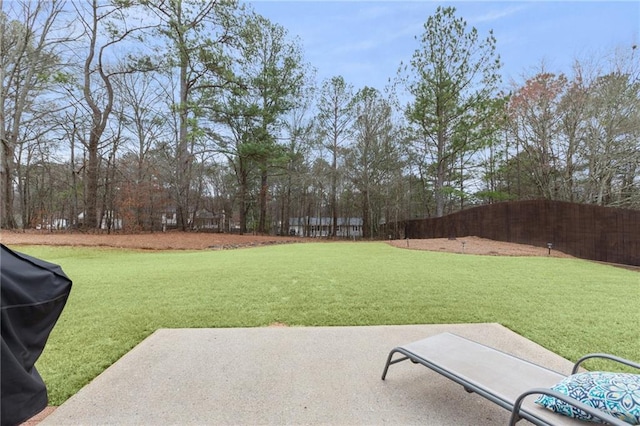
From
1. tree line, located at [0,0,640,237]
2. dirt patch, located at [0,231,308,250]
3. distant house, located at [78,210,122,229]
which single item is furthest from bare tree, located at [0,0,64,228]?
distant house, located at [78,210,122,229]

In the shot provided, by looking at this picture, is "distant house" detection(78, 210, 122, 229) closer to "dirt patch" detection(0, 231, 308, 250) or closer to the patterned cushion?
"dirt patch" detection(0, 231, 308, 250)

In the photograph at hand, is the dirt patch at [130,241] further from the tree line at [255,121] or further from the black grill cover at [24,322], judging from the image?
the black grill cover at [24,322]

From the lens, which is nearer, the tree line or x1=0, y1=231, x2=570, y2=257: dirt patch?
x1=0, y1=231, x2=570, y2=257: dirt patch

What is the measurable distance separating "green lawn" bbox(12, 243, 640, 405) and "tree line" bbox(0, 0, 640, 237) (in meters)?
10.0

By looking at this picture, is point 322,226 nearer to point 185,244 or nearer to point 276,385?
point 185,244

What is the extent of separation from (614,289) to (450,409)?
5199mm

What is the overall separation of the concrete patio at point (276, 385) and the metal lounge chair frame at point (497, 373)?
26 cm

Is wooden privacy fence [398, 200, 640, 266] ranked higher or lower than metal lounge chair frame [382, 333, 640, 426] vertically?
higher

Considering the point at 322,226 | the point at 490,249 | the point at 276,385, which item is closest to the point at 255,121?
the point at 322,226

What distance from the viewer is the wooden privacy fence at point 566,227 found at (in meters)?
8.82

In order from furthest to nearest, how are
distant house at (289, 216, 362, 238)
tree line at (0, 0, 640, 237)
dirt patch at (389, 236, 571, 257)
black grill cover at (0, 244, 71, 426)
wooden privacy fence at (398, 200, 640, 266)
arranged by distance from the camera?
1. distant house at (289, 216, 362, 238)
2. tree line at (0, 0, 640, 237)
3. dirt patch at (389, 236, 571, 257)
4. wooden privacy fence at (398, 200, 640, 266)
5. black grill cover at (0, 244, 71, 426)

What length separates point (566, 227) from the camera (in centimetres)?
1036

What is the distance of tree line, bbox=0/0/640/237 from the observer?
13.5 meters

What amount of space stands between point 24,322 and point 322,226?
27.9 metres
